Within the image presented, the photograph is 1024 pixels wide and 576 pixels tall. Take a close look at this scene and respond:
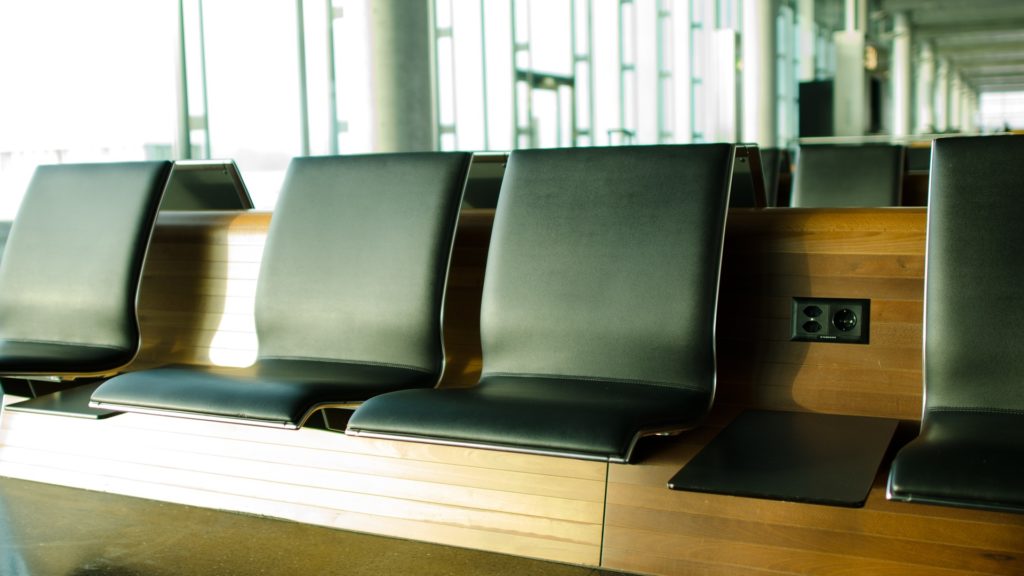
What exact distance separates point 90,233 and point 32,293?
23 cm

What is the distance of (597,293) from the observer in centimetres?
198

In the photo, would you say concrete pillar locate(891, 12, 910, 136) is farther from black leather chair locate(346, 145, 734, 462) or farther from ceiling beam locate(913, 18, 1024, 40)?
black leather chair locate(346, 145, 734, 462)

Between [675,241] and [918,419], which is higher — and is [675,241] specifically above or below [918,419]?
above

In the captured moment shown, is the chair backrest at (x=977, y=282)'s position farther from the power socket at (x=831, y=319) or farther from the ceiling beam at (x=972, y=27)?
the ceiling beam at (x=972, y=27)

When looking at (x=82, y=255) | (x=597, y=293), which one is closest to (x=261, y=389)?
(x=597, y=293)

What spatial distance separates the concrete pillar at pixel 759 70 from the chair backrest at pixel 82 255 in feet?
33.6

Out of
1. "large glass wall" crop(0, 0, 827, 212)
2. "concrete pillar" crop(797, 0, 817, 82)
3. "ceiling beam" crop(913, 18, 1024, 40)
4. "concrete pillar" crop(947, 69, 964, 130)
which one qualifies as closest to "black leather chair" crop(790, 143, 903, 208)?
"large glass wall" crop(0, 0, 827, 212)

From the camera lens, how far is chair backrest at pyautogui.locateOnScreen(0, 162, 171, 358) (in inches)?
99.4

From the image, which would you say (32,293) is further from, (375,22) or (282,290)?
(375,22)

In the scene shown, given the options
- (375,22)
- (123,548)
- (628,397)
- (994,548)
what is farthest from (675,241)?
(375,22)

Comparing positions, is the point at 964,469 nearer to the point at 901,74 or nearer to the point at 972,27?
the point at 901,74

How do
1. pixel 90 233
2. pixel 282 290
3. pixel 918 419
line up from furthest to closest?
pixel 90 233, pixel 282 290, pixel 918 419

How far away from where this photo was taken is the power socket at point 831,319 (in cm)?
197

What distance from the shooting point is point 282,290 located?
229 centimetres
